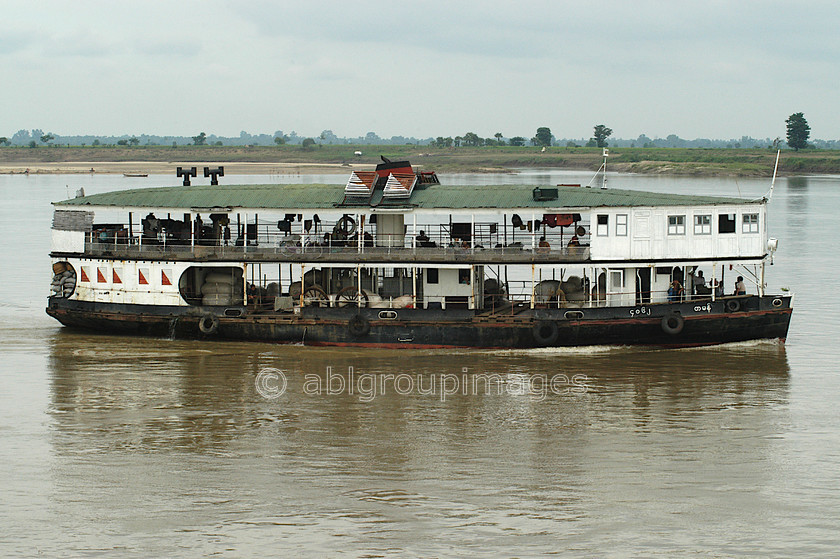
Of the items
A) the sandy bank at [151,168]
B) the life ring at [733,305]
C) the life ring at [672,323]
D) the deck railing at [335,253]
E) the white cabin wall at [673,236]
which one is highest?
the sandy bank at [151,168]

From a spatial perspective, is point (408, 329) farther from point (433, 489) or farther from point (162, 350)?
point (433, 489)

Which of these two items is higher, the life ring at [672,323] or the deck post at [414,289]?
the deck post at [414,289]

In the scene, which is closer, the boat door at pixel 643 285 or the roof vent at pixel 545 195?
the boat door at pixel 643 285

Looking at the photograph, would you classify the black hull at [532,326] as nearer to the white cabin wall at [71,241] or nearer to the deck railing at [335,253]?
the deck railing at [335,253]

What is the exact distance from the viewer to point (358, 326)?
30922 millimetres

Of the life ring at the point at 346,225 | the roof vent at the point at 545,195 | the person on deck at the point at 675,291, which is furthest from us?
the life ring at the point at 346,225

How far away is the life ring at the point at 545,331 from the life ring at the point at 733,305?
4.90 m

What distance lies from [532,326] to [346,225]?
284 inches

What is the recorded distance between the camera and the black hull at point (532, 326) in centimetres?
3025

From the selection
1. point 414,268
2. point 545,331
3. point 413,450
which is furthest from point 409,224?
point 413,450

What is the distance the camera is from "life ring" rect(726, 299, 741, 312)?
30156 millimetres

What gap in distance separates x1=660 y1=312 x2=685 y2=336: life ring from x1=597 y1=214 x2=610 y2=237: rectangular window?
2.95m

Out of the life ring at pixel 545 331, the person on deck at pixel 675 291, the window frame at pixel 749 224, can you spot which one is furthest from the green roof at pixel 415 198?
the life ring at pixel 545 331

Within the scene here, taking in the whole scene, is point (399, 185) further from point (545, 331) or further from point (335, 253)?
point (545, 331)
